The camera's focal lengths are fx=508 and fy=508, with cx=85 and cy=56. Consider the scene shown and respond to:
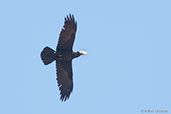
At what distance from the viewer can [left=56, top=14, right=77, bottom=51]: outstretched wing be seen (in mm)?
22656

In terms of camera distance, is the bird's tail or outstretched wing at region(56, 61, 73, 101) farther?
outstretched wing at region(56, 61, 73, 101)

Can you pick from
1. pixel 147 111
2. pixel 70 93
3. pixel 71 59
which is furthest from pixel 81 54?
pixel 147 111

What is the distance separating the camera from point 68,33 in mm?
22672

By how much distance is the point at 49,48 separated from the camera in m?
22.7

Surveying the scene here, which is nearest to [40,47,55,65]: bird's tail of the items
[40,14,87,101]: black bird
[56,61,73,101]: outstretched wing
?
[40,14,87,101]: black bird

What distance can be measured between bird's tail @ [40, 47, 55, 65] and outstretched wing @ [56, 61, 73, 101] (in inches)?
38.1

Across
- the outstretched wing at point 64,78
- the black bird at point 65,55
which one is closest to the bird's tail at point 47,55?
the black bird at point 65,55

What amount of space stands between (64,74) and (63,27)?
2.52m

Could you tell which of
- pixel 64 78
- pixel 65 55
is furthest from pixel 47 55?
pixel 64 78

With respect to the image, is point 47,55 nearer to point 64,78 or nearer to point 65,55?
point 65,55

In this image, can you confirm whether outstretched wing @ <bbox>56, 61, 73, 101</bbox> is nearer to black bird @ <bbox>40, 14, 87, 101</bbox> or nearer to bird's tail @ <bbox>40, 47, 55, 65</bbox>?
black bird @ <bbox>40, 14, 87, 101</bbox>

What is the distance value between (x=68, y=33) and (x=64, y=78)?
2494mm

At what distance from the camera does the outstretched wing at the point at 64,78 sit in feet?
78.3

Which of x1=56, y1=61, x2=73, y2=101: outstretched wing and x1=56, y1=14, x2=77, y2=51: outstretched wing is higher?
x1=56, y1=14, x2=77, y2=51: outstretched wing
